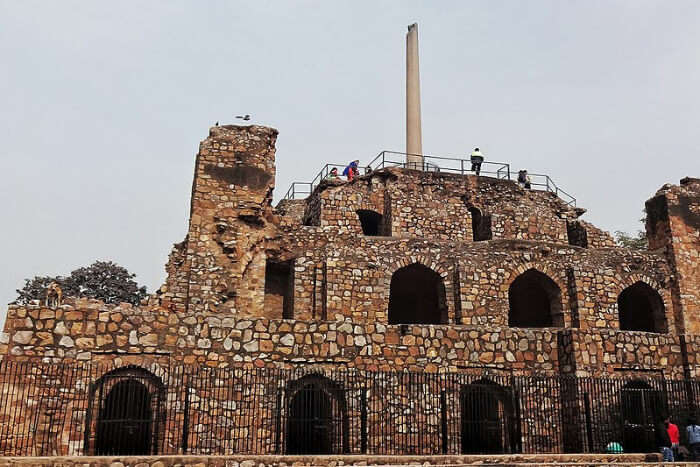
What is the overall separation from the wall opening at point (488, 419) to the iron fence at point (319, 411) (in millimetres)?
24

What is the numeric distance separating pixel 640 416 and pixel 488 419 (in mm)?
3128

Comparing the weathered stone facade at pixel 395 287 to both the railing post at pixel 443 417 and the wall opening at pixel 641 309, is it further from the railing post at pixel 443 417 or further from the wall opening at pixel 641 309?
the railing post at pixel 443 417

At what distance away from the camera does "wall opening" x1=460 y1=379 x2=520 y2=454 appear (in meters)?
13.4

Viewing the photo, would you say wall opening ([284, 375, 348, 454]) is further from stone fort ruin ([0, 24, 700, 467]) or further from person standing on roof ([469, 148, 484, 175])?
person standing on roof ([469, 148, 484, 175])

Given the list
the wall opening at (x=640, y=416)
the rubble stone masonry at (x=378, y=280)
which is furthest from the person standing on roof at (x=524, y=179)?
the wall opening at (x=640, y=416)

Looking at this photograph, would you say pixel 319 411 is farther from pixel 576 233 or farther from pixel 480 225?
pixel 576 233

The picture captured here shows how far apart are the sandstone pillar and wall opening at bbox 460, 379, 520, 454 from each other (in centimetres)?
1902

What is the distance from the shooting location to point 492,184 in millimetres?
27297

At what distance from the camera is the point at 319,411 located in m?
13.5

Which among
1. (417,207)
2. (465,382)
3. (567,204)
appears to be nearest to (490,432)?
(465,382)

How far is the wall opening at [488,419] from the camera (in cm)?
1337

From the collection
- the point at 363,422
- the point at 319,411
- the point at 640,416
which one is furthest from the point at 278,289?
the point at 640,416

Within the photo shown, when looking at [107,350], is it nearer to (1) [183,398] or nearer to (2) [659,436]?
(1) [183,398]

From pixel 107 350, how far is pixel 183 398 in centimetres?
180
